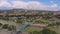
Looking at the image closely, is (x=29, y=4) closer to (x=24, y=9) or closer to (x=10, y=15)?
(x=24, y=9)

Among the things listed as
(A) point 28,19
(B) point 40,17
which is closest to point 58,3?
(B) point 40,17

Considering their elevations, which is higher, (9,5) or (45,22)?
(9,5)

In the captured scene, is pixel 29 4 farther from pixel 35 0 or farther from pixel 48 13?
pixel 48 13

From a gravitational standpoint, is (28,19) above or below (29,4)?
below

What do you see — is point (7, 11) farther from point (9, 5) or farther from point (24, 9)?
point (24, 9)

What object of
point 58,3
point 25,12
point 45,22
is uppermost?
point 58,3

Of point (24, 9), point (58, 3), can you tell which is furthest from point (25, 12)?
point (58, 3)

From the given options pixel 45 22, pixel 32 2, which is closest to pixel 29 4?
pixel 32 2
